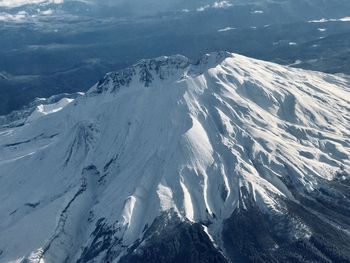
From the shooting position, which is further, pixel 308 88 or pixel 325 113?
pixel 308 88

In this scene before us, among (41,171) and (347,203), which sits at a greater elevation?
(347,203)

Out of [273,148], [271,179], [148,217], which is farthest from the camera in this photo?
[273,148]

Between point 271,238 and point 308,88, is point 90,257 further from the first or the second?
point 308,88

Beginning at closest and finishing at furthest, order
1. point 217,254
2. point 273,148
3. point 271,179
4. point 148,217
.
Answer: point 217,254
point 148,217
point 271,179
point 273,148

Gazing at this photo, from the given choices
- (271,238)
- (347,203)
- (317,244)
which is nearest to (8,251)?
(271,238)

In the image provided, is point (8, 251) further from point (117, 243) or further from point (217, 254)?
point (217, 254)

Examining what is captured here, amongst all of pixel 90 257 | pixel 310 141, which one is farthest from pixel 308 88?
pixel 90 257
